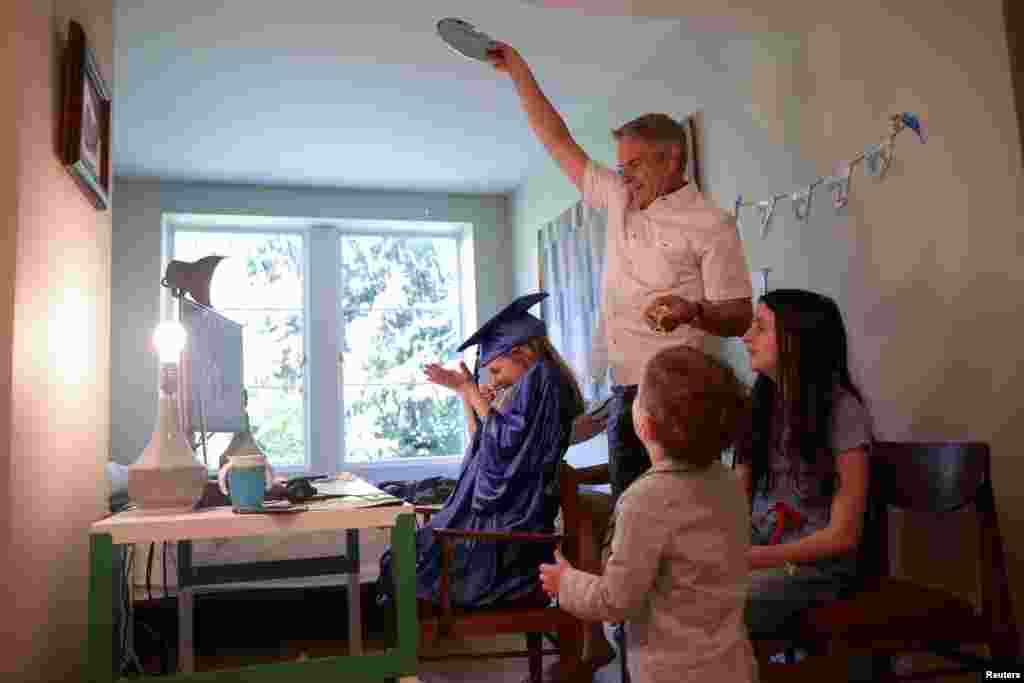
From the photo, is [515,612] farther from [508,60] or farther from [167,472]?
[508,60]

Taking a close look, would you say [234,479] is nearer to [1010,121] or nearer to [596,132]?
[1010,121]

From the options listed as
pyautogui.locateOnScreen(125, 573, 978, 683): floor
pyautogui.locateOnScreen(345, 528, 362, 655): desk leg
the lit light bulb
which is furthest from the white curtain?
the lit light bulb

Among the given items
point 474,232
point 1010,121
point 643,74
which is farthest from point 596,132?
point 1010,121

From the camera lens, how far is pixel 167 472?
1.54 m

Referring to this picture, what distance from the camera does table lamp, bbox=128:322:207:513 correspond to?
60.3 inches

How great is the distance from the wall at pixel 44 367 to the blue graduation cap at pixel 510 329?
3.41ft

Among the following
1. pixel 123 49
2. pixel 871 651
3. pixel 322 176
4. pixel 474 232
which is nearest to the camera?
pixel 871 651

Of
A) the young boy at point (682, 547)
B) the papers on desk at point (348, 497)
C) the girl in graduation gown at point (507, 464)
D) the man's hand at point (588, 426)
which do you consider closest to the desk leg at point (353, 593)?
the girl in graduation gown at point (507, 464)

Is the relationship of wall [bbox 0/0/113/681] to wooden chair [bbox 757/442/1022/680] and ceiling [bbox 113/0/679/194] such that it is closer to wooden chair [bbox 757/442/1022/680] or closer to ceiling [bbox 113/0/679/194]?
wooden chair [bbox 757/442/1022/680]

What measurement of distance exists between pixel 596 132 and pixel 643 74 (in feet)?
1.89

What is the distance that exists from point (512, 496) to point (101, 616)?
1.10 meters

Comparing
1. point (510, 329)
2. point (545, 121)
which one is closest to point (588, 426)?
point (510, 329)

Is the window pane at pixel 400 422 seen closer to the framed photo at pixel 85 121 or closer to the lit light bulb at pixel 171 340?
the framed photo at pixel 85 121

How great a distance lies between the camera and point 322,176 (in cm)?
593
